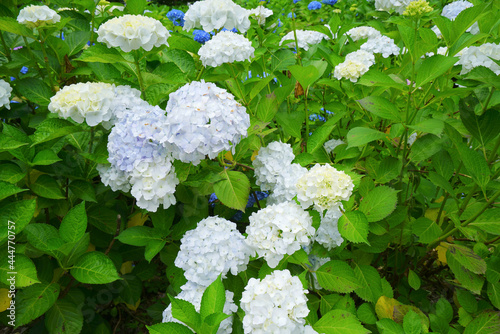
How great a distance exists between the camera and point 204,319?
102 cm

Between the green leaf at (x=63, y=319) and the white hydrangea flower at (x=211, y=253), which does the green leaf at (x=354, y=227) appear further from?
the green leaf at (x=63, y=319)

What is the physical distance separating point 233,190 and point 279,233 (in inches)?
10.4

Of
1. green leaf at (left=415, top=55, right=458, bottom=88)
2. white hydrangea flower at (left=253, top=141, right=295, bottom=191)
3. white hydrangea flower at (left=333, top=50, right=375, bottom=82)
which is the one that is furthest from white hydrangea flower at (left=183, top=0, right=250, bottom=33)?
green leaf at (left=415, top=55, right=458, bottom=88)

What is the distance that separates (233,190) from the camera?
1417 millimetres

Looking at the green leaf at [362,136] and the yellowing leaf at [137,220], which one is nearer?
the green leaf at [362,136]

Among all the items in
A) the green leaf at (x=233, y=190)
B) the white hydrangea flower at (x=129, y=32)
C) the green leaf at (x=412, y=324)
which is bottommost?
the green leaf at (x=412, y=324)

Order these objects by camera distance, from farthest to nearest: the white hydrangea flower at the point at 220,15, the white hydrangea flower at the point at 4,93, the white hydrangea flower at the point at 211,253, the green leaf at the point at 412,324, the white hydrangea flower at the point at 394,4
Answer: the white hydrangea flower at the point at 394,4
the white hydrangea flower at the point at 220,15
the white hydrangea flower at the point at 4,93
the white hydrangea flower at the point at 211,253
the green leaf at the point at 412,324

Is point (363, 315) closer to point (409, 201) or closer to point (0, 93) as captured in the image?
point (409, 201)

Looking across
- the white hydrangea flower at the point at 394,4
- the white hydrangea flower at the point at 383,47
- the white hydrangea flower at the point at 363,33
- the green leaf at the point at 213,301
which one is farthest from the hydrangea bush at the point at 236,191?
the white hydrangea flower at the point at 363,33

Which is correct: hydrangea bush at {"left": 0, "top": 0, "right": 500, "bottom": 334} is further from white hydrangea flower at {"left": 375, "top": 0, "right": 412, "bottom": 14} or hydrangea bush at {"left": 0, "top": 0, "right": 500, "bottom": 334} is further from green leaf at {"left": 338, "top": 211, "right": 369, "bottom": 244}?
white hydrangea flower at {"left": 375, "top": 0, "right": 412, "bottom": 14}

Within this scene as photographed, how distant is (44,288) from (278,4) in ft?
19.8

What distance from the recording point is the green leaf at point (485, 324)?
132 centimetres

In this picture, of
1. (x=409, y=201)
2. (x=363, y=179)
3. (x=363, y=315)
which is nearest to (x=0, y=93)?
(x=363, y=179)

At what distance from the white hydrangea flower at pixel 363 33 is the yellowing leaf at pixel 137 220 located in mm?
1953
